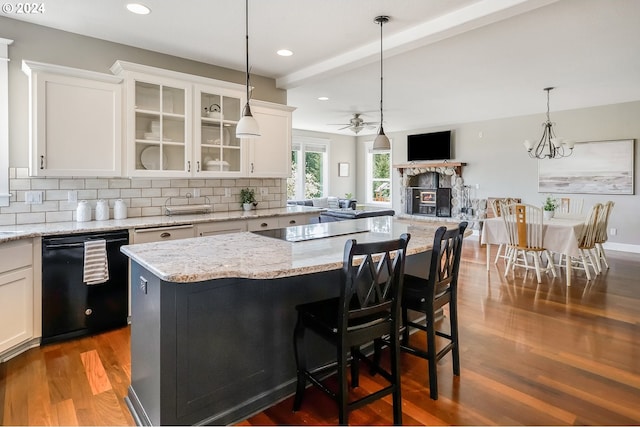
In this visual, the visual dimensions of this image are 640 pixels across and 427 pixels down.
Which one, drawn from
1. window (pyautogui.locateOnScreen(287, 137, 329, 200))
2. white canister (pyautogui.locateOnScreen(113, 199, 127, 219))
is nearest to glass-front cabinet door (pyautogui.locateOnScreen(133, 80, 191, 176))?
white canister (pyautogui.locateOnScreen(113, 199, 127, 219))

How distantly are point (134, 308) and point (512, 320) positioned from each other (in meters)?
3.15

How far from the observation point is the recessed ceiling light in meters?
2.91

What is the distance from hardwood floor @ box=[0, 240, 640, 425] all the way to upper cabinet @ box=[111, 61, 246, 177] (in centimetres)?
164

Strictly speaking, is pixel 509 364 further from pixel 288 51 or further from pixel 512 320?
pixel 288 51

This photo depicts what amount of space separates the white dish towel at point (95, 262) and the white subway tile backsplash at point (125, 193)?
0.73 metres

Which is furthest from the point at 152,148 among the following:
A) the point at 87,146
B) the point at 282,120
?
the point at 282,120

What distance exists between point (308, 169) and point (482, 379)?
26.2 ft

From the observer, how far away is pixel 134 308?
204cm

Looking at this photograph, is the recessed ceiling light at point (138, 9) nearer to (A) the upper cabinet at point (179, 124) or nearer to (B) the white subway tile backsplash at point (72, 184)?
(A) the upper cabinet at point (179, 124)

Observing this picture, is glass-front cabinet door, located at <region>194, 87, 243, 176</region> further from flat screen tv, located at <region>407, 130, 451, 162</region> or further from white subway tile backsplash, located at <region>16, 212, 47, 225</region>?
flat screen tv, located at <region>407, 130, 451, 162</region>

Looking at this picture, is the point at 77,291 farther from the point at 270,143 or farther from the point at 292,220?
the point at 270,143

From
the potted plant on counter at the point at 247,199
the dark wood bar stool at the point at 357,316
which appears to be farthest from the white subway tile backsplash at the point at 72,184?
the dark wood bar stool at the point at 357,316

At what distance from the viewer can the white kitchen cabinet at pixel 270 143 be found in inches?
173

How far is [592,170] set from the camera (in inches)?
266
